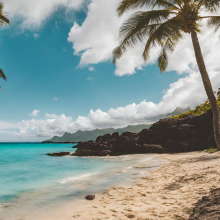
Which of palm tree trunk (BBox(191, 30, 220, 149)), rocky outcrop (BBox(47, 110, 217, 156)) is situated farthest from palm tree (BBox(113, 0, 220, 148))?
rocky outcrop (BBox(47, 110, 217, 156))

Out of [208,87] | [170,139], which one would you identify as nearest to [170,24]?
[208,87]

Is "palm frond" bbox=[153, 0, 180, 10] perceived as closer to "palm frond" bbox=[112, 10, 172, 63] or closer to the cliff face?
"palm frond" bbox=[112, 10, 172, 63]

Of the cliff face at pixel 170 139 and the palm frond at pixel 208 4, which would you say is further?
the cliff face at pixel 170 139

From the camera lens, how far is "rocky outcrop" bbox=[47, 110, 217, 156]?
19.2 m

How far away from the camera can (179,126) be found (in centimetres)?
2148

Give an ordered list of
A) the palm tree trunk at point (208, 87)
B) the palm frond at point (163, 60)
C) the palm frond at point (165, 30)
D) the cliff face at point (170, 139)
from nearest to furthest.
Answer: the palm tree trunk at point (208, 87) → the palm frond at point (165, 30) → the palm frond at point (163, 60) → the cliff face at point (170, 139)

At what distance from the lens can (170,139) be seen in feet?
70.2

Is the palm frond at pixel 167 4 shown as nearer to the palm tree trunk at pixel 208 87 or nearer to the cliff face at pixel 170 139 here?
the palm tree trunk at pixel 208 87

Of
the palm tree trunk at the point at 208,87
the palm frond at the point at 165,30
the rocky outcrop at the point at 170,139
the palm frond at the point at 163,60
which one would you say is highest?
the palm frond at the point at 165,30

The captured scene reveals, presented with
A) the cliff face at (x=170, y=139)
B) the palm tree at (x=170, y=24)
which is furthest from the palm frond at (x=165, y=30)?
the cliff face at (x=170, y=139)

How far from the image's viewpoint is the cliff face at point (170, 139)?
63.0 ft

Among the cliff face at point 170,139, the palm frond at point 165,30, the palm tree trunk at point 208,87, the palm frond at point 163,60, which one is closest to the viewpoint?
the palm tree trunk at point 208,87

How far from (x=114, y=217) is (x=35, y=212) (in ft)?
8.69

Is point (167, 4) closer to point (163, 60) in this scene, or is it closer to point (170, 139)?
point (163, 60)
